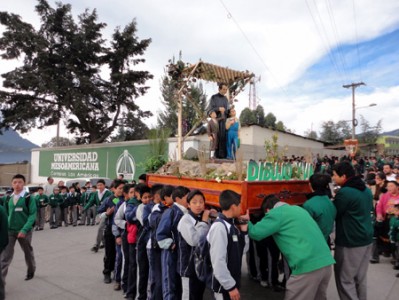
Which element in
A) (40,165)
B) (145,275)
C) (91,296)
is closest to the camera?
(145,275)

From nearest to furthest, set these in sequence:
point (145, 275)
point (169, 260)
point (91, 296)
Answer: point (169, 260)
point (145, 275)
point (91, 296)

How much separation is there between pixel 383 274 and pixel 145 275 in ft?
12.9

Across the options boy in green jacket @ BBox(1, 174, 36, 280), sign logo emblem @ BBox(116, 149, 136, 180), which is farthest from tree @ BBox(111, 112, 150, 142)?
boy in green jacket @ BBox(1, 174, 36, 280)

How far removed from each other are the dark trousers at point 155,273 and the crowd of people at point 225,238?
0.04 feet

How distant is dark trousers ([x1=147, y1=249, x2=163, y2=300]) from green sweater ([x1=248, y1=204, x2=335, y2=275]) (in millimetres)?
1436

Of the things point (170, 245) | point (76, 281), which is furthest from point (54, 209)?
point (170, 245)

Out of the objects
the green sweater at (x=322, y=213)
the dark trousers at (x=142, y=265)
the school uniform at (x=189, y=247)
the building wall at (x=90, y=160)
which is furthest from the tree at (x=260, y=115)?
the school uniform at (x=189, y=247)

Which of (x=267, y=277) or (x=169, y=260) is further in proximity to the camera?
(x=267, y=277)

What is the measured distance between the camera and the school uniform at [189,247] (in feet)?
Answer: 10.2

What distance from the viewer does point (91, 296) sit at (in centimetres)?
440

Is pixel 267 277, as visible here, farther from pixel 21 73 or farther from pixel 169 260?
pixel 21 73

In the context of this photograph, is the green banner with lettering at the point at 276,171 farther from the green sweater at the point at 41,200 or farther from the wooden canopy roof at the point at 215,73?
the green sweater at the point at 41,200

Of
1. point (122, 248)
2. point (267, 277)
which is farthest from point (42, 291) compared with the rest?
point (267, 277)

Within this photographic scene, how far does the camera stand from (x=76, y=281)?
499 centimetres
